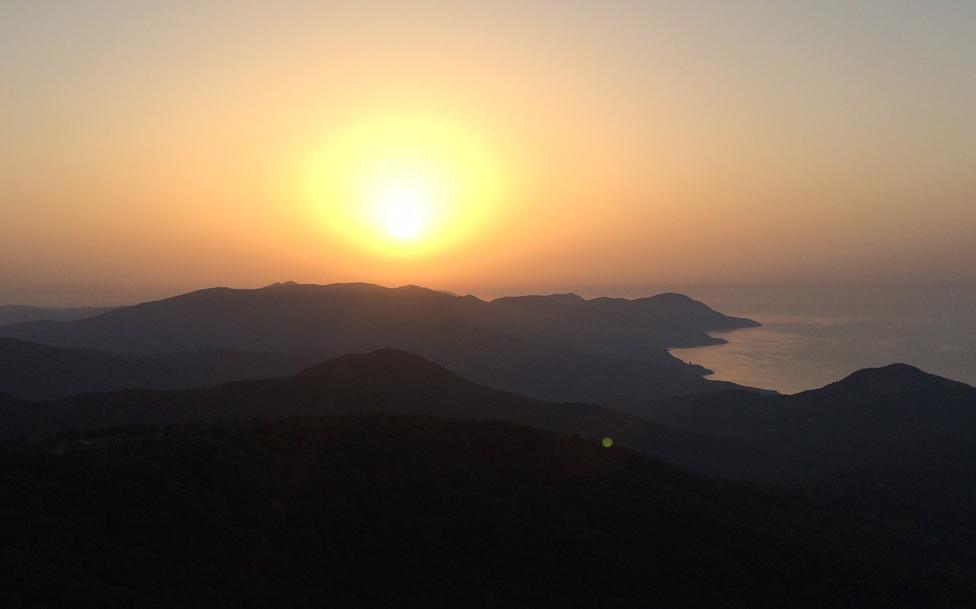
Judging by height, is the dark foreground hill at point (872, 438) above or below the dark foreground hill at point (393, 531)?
below

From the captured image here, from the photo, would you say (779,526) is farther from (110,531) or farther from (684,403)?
(684,403)

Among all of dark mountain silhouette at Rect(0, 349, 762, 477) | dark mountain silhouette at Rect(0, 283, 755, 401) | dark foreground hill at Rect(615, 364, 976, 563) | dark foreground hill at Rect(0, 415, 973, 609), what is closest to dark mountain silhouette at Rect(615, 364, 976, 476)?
dark foreground hill at Rect(615, 364, 976, 563)

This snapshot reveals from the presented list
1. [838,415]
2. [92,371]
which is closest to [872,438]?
[838,415]

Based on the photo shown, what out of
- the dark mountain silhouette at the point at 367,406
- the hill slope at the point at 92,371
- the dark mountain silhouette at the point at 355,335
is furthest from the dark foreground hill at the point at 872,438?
the hill slope at the point at 92,371

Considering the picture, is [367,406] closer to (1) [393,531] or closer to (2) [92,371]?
(1) [393,531]

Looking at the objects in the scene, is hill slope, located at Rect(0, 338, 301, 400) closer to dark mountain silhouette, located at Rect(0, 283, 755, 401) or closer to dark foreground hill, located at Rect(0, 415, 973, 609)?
dark mountain silhouette, located at Rect(0, 283, 755, 401)

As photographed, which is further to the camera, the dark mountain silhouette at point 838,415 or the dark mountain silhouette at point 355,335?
the dark mountain silhouette at point 355,335

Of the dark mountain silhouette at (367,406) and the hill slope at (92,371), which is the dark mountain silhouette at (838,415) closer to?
the dark mountain silhouette at (367,406)
